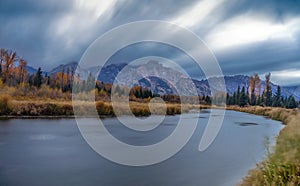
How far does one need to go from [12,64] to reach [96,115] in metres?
32.4

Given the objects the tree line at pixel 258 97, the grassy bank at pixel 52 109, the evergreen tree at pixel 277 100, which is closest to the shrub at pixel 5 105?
the grassy bank at pixel 52 109

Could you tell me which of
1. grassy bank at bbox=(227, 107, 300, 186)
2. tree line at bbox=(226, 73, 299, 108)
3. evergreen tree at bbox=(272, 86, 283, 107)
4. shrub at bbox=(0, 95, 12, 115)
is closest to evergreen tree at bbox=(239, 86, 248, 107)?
tree line at bbox=(226, 73, 299, 108)

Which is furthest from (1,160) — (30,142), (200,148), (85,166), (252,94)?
(252,94)

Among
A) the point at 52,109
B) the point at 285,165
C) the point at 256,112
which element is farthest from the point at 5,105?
the point at 256,112

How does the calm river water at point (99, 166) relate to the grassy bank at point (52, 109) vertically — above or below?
below

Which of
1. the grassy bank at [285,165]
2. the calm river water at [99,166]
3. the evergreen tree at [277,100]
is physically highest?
the evergreen tree at [277,100]

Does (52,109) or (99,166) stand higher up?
(52,109)

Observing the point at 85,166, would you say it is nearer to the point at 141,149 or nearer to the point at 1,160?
the point at 1,160

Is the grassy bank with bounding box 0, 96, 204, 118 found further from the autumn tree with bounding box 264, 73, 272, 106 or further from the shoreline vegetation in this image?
the autumn tree with bounding box 264, 73, 272, 106

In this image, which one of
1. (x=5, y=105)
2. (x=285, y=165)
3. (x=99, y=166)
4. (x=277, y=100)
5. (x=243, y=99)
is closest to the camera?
(x=285, y=165)

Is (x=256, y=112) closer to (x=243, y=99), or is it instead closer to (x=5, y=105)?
(x=243, y=99)

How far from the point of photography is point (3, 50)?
50.9 meters

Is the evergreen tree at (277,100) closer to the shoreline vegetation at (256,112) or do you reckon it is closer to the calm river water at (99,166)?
→ the shoreline vegetation at (256,112)

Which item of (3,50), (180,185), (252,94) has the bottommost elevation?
(180,185)
